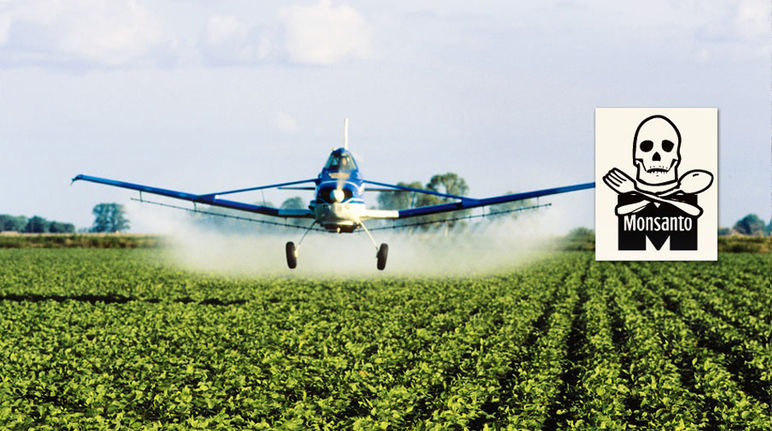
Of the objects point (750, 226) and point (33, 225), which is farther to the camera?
point (750, 226)

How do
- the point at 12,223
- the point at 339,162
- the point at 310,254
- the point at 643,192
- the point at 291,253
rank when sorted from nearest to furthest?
the point at 643,192 < the point at 291,253 < the point at 339,162 < the point at 310,254 < the point at 12,223

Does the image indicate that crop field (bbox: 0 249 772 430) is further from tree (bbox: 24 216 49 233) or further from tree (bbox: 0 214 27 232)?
tree (bbox: 0 214 27 232)

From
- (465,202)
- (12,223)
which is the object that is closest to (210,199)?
(465,202)

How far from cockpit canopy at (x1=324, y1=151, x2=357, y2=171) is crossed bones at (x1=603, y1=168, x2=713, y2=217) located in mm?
6499

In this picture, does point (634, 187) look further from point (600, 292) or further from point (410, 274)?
point (410, 274)

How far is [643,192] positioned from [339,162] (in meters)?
7.55

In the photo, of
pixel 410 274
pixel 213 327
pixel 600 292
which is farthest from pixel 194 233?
pixel 213 327

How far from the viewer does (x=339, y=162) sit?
815 inches

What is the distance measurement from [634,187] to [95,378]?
1185 cm

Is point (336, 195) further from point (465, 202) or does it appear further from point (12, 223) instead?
point (12, 223)

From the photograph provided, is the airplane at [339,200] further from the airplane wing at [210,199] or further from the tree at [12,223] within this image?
the tree at [12,223]

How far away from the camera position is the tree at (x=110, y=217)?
465 feet

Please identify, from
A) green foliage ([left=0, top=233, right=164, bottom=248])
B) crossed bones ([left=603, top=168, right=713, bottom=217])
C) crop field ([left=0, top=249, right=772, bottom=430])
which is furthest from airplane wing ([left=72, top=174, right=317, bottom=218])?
green foliage ([left=0, top=233, right=164, bottom=248])

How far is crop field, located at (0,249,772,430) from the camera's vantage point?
43.4ft
